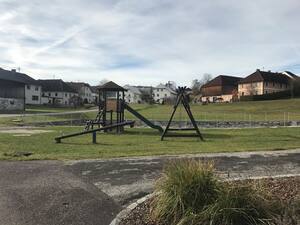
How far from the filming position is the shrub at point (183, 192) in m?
6.12

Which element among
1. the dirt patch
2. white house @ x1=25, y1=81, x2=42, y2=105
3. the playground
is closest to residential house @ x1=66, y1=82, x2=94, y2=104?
white house @ x1=25, y1=81, x2=42, y2=105

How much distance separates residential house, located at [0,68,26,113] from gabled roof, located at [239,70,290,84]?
62.4 meters

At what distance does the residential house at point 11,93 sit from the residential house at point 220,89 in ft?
193

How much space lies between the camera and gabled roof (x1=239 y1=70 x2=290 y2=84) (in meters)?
115

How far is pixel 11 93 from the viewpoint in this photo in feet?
261

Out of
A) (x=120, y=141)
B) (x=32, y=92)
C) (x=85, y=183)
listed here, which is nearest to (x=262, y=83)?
(x=32, y=92)

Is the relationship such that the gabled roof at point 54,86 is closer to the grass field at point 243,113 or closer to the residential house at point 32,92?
the residential house at point 32,92

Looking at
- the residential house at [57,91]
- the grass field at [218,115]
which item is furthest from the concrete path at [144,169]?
the residential house at [57,91]

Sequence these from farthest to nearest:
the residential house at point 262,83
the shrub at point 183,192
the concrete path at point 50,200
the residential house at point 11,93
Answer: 1. the residential house at point 262,83
2. the residential house at point 11,93
3. the concrete path at point 50,200
4. the shrub at point 183,192

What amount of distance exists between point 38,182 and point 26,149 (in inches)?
284

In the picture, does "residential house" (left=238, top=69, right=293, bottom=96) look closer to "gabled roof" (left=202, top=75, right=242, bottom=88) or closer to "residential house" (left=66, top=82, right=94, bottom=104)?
"gabled roof" (left=202, top=75, right=242, bottom=88)

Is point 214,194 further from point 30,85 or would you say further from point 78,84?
point 78,84

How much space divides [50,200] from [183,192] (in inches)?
114

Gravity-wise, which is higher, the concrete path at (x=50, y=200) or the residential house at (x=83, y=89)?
the residential house at (x=83, y=89)
